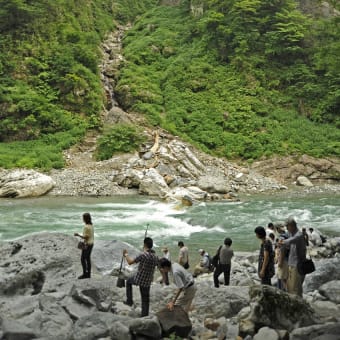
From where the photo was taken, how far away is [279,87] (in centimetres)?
4588

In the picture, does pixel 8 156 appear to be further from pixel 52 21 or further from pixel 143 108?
pixel 52 21

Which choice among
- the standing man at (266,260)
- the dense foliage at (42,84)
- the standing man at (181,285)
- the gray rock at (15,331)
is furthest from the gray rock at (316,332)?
the dense foliage at (42,84)

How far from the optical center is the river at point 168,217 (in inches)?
750

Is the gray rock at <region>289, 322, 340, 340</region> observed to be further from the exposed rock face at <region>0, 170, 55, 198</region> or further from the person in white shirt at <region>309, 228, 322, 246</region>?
the exposed rock face at <region>0, 170, 55, 198</region>

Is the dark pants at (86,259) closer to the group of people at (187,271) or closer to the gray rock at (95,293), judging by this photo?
the gray rock at (95,293)

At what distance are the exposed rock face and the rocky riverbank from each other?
50.1 feet

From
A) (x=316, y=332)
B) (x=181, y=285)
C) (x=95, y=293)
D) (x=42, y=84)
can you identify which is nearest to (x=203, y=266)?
(x=95, y=293)

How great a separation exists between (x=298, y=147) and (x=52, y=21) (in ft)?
91.4

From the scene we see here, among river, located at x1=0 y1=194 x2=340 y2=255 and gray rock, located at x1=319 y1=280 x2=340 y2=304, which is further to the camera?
river, located at x1=0 y1=194 x2=340 y2=255

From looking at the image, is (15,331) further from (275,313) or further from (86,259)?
(275,313)

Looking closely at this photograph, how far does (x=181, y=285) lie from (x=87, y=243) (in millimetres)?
3412

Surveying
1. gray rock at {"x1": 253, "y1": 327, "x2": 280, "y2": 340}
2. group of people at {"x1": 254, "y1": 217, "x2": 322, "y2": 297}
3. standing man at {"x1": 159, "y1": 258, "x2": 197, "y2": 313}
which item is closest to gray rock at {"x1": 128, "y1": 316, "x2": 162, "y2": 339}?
standing man at {"x1": 159, "y1": 258, "x2": 197, "y2": 313}

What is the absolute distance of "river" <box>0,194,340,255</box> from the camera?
19.1 metres

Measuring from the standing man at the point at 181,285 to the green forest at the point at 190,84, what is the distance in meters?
25.9
